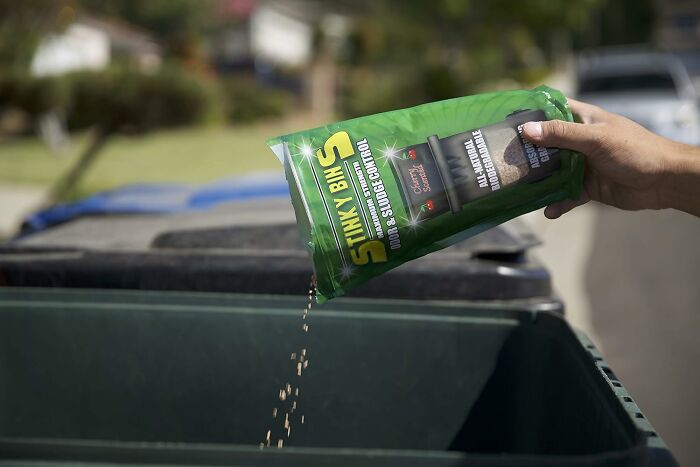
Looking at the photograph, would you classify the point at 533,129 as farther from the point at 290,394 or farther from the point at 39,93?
the point at 39,93

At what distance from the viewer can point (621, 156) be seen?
209 cm

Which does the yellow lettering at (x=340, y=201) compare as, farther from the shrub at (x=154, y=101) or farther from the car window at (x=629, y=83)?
the car window at (x=629, y=83)

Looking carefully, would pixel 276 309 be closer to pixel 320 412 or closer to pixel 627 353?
pixel 320 412

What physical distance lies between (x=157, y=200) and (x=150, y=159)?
1336 cm

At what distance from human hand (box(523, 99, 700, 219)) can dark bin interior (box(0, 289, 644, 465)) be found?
0.58 m

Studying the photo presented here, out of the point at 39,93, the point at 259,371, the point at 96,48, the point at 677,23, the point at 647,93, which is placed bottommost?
the point at 677,23

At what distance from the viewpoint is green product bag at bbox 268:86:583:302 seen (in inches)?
77.9

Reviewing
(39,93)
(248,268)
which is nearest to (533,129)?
(248,268)

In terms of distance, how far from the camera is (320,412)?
2.69 m

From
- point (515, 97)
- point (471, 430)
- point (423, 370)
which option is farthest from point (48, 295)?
point (515, 97)

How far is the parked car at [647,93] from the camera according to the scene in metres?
11.0

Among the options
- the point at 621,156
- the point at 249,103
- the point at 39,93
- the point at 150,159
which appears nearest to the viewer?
the point at 621,156

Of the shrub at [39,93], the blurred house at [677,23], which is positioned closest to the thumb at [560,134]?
the shrub at [39,93]

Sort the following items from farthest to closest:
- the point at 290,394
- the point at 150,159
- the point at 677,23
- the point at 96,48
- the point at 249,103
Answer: the point at 677,23 < the point at 96,48 < the point at 249,103 < the point at 150,159 < the point at 290,394
